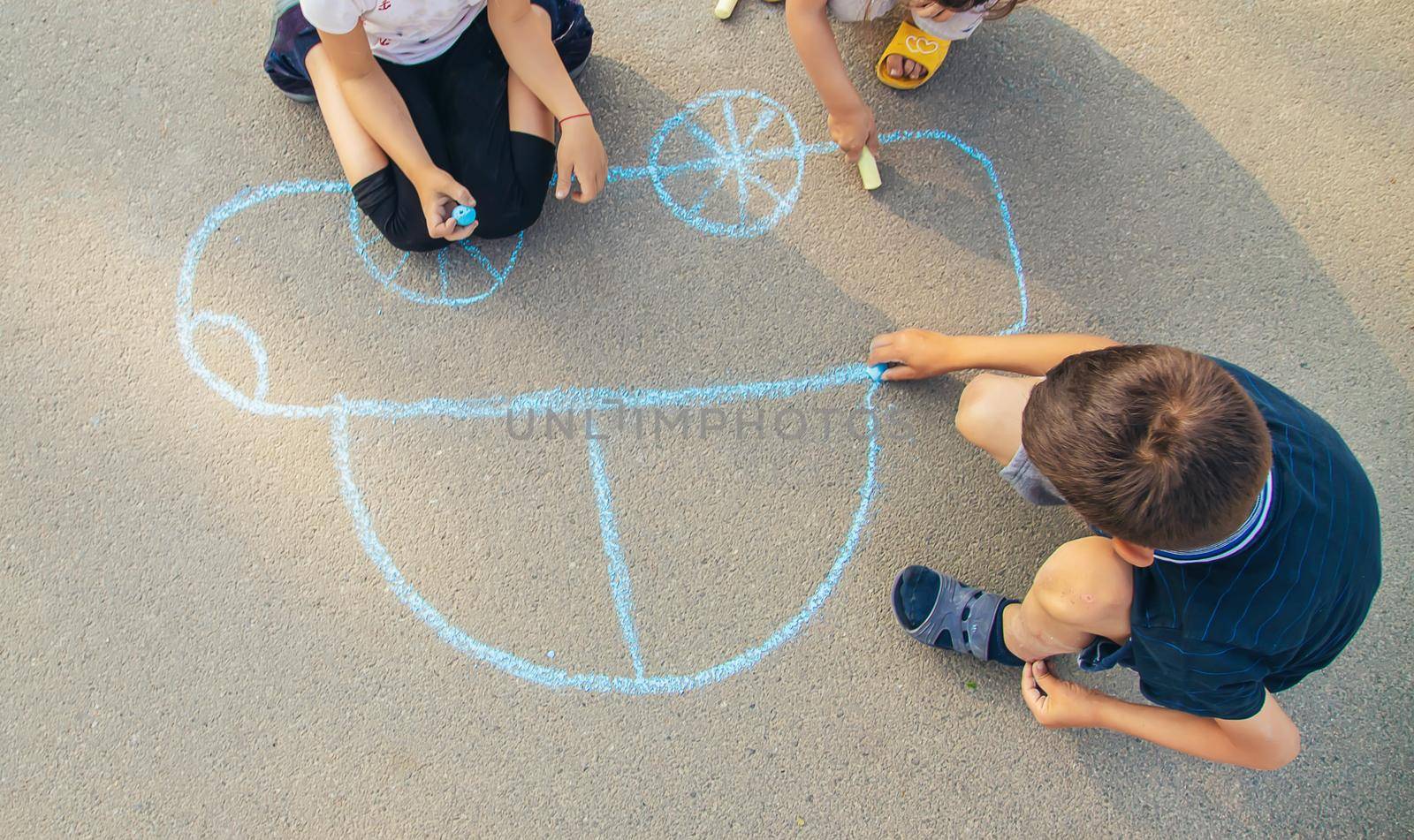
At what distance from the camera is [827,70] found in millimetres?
1924

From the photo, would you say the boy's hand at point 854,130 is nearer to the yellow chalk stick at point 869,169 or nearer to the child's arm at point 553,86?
the yellow chalk stick at point 869,169

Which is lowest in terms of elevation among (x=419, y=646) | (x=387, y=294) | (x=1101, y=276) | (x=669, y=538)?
(x=419, y=646)

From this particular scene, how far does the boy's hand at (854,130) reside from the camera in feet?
6.43

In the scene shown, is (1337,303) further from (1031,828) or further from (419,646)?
(419,646)

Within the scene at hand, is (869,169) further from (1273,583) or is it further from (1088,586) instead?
(1273,583)

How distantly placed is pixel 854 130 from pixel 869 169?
0.37ft

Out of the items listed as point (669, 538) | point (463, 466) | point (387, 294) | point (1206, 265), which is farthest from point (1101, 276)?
point (387, 294)

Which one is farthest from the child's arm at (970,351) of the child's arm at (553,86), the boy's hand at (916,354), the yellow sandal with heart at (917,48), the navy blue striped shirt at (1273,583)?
the child's arm at (553,86)

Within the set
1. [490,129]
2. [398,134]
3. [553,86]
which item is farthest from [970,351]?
[398,134]

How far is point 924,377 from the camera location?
1964 millimetres

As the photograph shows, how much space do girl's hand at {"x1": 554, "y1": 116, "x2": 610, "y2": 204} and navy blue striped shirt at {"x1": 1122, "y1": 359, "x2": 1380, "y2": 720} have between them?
4.44 ft

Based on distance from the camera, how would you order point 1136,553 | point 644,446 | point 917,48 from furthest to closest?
point 917,48 < point 644,446 < point 1136,553

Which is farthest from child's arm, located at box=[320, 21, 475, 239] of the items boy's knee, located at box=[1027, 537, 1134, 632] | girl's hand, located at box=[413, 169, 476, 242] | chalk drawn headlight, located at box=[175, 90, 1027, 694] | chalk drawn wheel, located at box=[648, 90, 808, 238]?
boy's knee, located at box=[1027, 537, 1134, 632]

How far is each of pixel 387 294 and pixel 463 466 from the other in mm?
456
